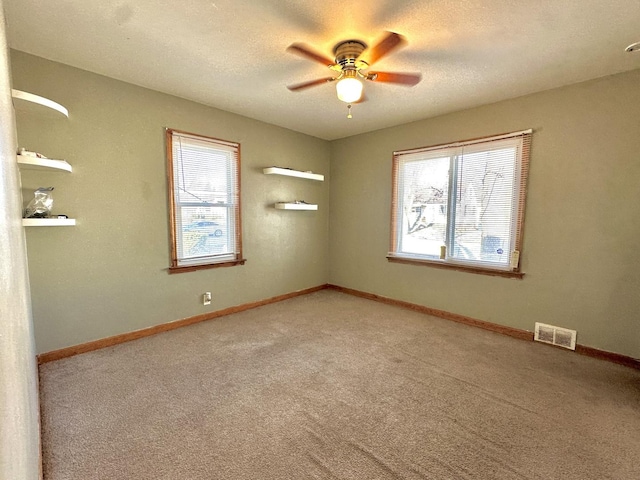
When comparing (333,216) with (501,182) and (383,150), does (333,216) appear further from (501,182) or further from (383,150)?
(501,182)

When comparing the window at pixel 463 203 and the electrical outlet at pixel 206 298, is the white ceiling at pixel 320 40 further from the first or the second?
the electrical outlet at pixel 206 298

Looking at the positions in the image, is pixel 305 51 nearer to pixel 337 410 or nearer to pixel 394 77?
pixel 394 77

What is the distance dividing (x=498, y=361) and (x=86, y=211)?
3924mm

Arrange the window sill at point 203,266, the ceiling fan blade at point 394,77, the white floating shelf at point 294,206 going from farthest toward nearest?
the white floating shelf at point 294,206 → the window sill at point 203,266 → the ceiling fan blade at point 394,77

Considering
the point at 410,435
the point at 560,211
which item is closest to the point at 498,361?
the point at 410,435

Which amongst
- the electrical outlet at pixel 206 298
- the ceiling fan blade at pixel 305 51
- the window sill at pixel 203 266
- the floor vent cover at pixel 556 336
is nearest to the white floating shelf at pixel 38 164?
the window sill at pixel 203 266

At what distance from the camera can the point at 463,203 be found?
3.50 metres

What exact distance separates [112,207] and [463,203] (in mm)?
3747

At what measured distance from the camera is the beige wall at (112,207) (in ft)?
8.10

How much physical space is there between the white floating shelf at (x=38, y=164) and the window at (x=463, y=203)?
3549 mm

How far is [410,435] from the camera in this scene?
1719 millimetres

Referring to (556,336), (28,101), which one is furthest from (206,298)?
(556,336)

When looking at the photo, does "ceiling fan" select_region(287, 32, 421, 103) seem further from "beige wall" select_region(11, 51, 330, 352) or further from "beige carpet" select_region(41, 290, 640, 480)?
"beige carpet" select_region(41, 290, 640, 480)

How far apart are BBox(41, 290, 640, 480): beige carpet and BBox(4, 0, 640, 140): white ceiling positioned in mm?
2506
